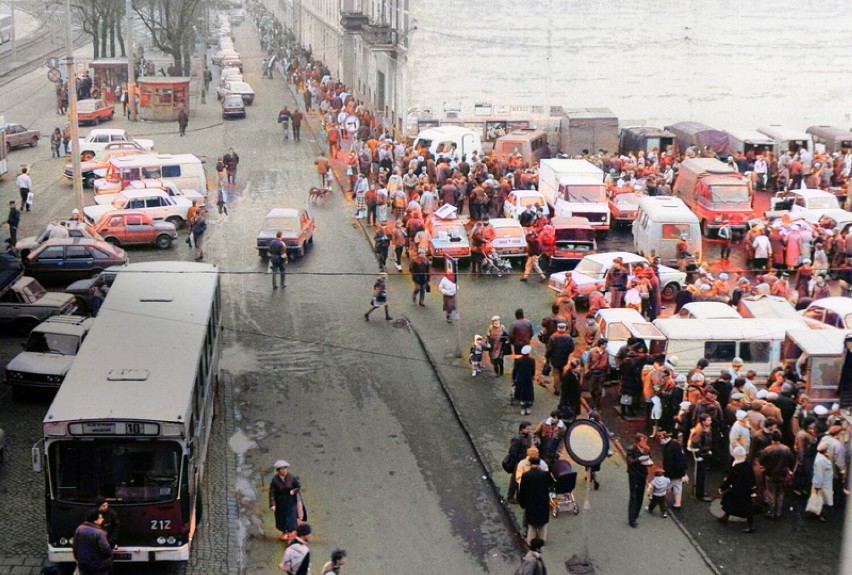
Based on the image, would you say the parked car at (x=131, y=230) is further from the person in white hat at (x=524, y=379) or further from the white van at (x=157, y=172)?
the person in white hat at (x=524, y=379)

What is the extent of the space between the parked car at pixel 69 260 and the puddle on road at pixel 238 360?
20.7 ft

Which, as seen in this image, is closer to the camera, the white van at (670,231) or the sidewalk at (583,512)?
the sidewalk at (583,512)

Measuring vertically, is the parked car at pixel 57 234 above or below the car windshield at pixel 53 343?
above

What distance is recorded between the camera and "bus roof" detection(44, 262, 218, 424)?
15141 mm

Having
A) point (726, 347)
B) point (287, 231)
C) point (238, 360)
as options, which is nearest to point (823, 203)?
point (726, 347)

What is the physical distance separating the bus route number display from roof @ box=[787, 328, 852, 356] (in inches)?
470

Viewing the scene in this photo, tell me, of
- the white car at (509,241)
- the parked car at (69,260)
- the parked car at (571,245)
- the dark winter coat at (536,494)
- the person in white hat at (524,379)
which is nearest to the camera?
the dark winter coat at (536,494)

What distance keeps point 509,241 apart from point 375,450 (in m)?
12.8

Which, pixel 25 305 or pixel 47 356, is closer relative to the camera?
pixel 47 356

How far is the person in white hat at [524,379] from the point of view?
21.3m

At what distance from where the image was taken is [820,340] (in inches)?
853

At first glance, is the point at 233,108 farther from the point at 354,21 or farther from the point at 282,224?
the point at 282,224

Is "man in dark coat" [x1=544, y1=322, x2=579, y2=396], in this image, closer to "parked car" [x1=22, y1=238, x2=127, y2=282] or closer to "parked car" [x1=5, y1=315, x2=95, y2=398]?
"parked car" [x1=5, y1=315, x2=95, y2=398]

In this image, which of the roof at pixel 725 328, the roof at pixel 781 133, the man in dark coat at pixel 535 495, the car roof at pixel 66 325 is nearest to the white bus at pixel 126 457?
the man in dark coat at pixel 535 495
